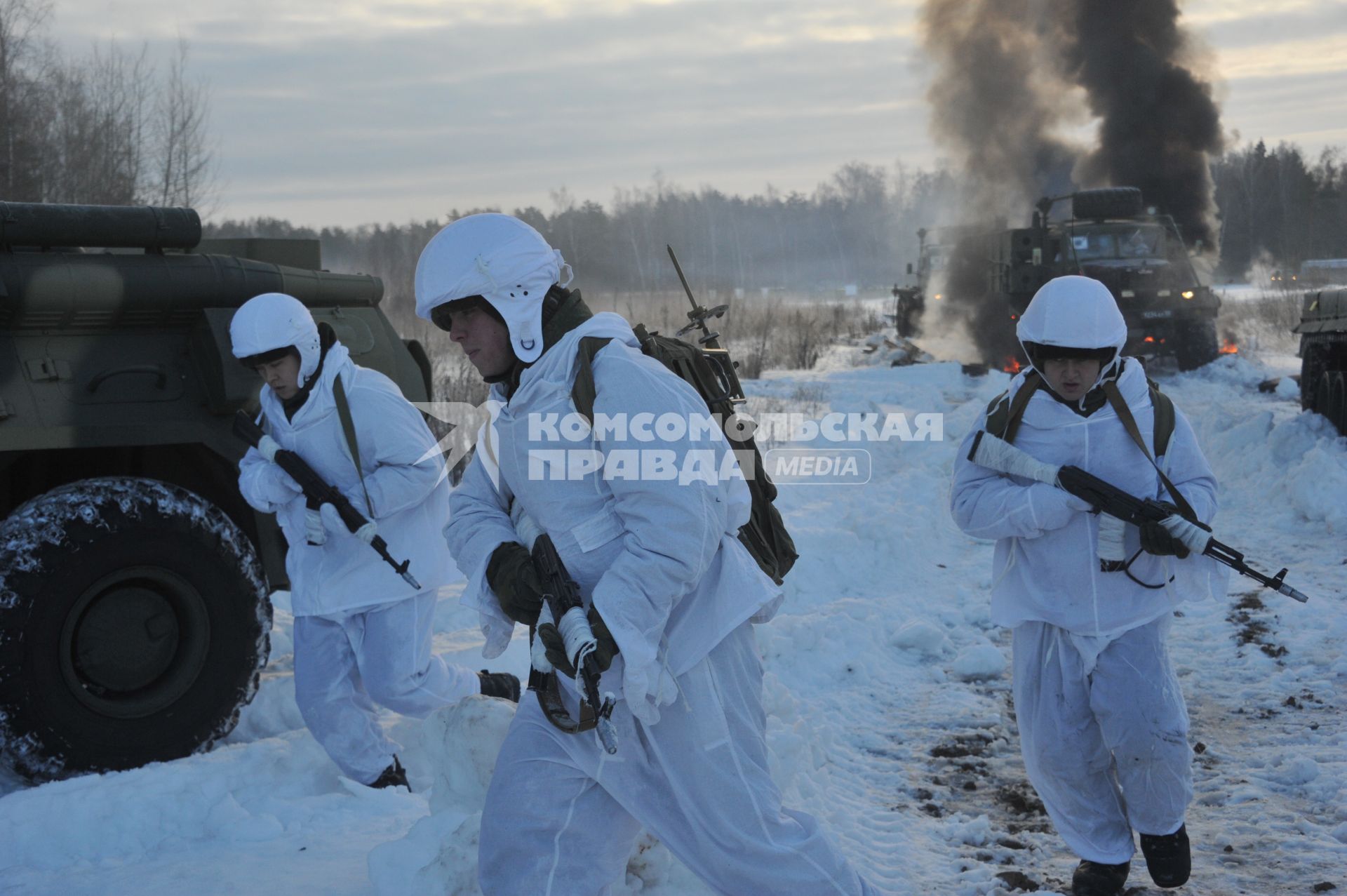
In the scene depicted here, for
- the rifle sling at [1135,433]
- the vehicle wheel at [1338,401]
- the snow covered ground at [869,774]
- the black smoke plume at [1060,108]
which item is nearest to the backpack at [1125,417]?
the rifle sling at [1135,433]

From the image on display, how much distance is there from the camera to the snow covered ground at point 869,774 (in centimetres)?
373

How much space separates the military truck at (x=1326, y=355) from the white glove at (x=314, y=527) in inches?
399

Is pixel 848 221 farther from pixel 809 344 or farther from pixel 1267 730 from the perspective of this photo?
pixel 1267 730

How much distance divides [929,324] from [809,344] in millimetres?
4860

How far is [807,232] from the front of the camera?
3366 inches

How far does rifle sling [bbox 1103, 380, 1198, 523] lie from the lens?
3855mm

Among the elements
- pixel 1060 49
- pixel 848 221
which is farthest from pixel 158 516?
Result: pixel 848 221

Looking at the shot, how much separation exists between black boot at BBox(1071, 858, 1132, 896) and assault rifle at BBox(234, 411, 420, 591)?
254 cm

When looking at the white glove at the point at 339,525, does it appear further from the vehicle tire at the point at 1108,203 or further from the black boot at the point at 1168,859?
the vehicle tire at the point at 1108,203

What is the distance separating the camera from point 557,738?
2.75 metres

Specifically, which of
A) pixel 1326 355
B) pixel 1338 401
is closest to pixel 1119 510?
pixel 1338 401

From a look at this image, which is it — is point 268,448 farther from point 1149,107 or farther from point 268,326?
point 1149,107

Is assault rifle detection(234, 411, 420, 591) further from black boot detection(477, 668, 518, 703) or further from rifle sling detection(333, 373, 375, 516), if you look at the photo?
black boot detection(477, 668, 518, 703)

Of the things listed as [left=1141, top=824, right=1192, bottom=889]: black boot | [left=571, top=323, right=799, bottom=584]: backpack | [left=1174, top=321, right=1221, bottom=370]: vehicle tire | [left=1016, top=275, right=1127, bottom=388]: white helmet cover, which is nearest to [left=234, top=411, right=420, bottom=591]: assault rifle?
[left=571, top=323, right=799, bottom=584]: backpack
